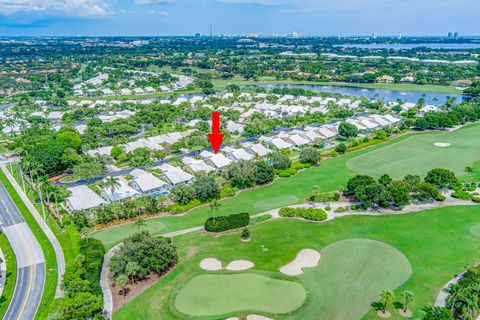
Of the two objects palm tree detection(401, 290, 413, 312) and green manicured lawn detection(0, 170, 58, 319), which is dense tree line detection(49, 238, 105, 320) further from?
palm tree detection(401, 290, 413, 312)

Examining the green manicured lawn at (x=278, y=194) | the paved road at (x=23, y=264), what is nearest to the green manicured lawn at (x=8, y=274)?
the paved road at (x=23, y=264)

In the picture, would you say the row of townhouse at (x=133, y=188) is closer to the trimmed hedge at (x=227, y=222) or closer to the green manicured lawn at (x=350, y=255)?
the trimmed hedge at (x=227, y=222)

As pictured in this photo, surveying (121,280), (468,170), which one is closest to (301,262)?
(121,280)

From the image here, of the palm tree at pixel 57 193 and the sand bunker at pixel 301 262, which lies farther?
the palm tree at pixel 57 193

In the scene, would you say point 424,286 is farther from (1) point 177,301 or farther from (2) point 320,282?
(1) point 177,301

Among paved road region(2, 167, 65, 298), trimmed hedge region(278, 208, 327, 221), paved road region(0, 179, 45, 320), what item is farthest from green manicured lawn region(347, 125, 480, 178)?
paved road region(0, 179, 45, 320)

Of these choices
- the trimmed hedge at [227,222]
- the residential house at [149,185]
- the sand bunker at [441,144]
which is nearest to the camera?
the trimmed hedge at [227,222]

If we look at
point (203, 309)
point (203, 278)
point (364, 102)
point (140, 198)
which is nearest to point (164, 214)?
point (140, 198)

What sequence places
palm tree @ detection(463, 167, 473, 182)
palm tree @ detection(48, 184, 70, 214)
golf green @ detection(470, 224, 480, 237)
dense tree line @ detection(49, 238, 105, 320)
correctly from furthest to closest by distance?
palm tree @ detection(463, 167, 473, 182) < palm tree @ detection(48, 184, 70, 214) < golf green @ detection(470, 224, 480, 237) < dense tree line @ detection(49, 238, 105, 320)
